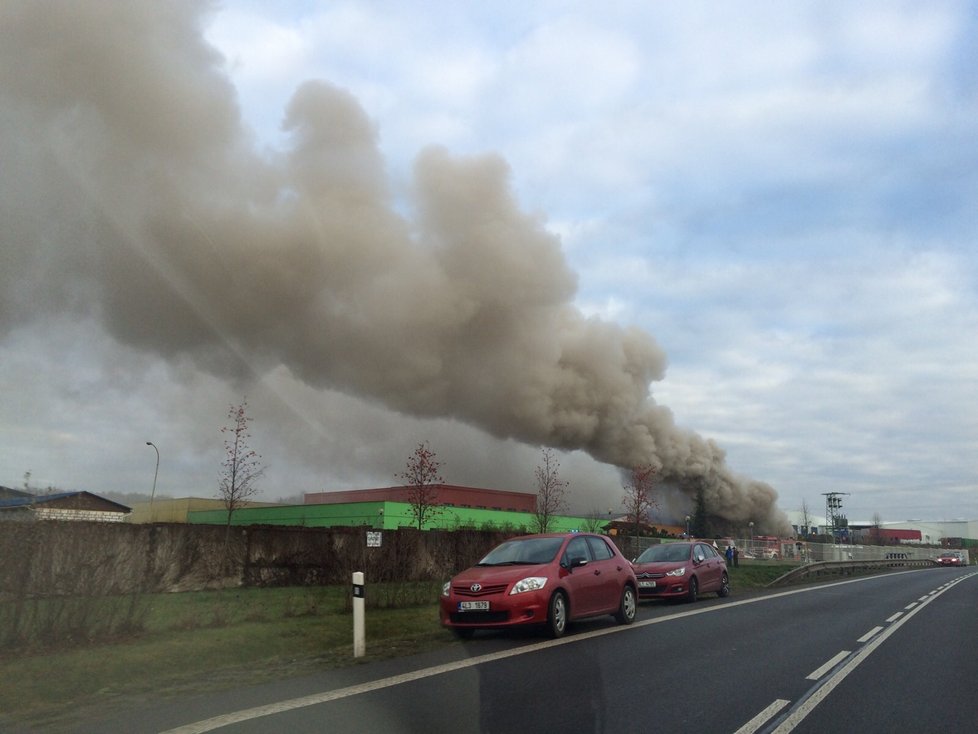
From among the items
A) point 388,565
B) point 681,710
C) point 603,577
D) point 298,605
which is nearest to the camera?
point 681,710

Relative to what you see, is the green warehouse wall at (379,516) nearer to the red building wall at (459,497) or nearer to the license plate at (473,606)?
the red building wall at (459,497)

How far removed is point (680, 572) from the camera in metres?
16.7

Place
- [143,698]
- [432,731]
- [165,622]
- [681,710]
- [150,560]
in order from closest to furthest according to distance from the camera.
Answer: [432,731]
[681,710]
[143,698]
[165,622]
[150,560]

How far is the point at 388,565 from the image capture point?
2158 cm

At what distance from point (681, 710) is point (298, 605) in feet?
37.1

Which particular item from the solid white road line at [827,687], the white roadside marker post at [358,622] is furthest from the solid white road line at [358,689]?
the solid white road line at [827,687]

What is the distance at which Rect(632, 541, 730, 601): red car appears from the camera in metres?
16.6

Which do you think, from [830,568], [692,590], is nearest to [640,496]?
[830,568]

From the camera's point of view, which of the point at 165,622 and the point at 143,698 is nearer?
the point at 143,698

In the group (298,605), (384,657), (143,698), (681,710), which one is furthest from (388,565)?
(681,710)

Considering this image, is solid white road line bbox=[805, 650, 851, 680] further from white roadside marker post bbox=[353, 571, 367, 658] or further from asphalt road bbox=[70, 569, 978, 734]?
white roadside marker post bbox=[353, 571, 367, 658]

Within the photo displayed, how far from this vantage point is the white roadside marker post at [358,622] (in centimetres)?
895

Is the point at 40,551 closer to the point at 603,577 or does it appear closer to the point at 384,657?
the point at 384,657

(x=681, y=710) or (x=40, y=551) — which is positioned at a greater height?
(x=40, y=551)
